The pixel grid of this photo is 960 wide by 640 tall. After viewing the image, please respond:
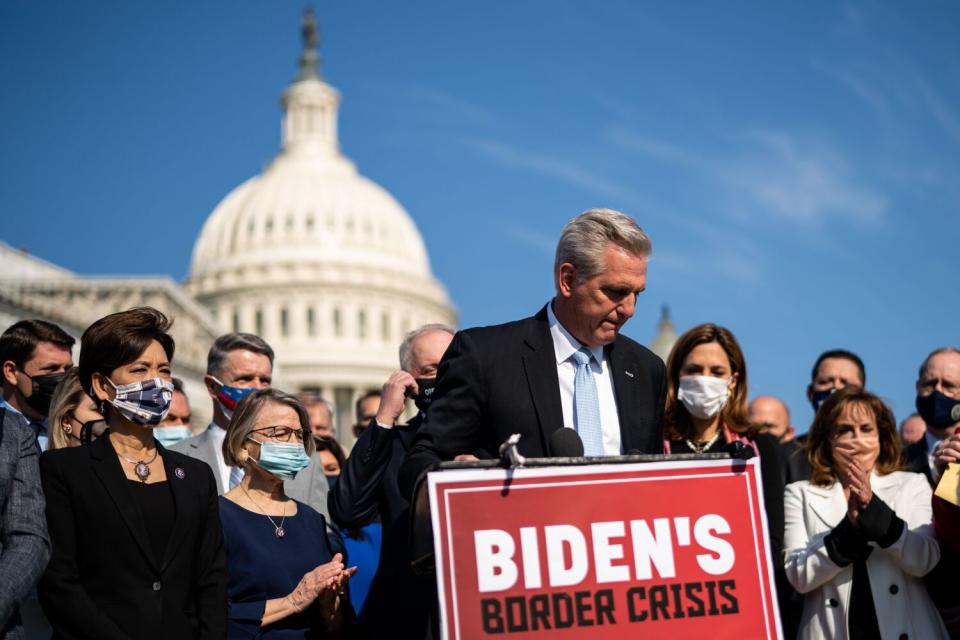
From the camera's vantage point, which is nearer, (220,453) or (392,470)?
(392,470)

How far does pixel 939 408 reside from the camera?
7234mm

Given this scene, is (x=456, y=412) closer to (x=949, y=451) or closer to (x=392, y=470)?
(x=392, y=470)

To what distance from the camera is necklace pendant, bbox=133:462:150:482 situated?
4.96m

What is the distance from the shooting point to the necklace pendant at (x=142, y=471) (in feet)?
16.3

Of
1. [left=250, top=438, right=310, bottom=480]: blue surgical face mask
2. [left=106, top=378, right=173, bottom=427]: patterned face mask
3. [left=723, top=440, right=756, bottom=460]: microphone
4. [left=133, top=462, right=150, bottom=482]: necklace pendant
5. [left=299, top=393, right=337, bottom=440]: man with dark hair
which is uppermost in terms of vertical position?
[left=299, top=393, right=337, bottom=440]: man with dark hair

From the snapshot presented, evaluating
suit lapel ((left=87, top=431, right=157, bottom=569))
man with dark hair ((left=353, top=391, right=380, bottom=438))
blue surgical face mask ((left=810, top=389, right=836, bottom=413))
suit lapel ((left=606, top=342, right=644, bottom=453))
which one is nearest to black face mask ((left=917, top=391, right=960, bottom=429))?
blue surgical face mask ((left=810, top=389, right=836, bottom=413))

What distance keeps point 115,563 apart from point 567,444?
1872mm

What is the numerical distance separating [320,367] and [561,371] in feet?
314

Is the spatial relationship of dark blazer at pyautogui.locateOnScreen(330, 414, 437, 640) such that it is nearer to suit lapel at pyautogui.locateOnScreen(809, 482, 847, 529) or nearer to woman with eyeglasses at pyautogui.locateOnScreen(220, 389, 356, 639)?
woman with eyeglasses at pyautogui.locateOnScreen(220, 389, 356, 639)

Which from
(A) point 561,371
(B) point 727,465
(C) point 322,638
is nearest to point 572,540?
(B) point 727,465

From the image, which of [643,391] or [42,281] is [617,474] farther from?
[42,281]

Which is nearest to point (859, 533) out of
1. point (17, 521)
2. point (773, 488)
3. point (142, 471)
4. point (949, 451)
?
point (949, 451)

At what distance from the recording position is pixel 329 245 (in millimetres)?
105125

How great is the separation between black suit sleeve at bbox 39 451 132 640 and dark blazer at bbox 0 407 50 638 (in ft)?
0.23
